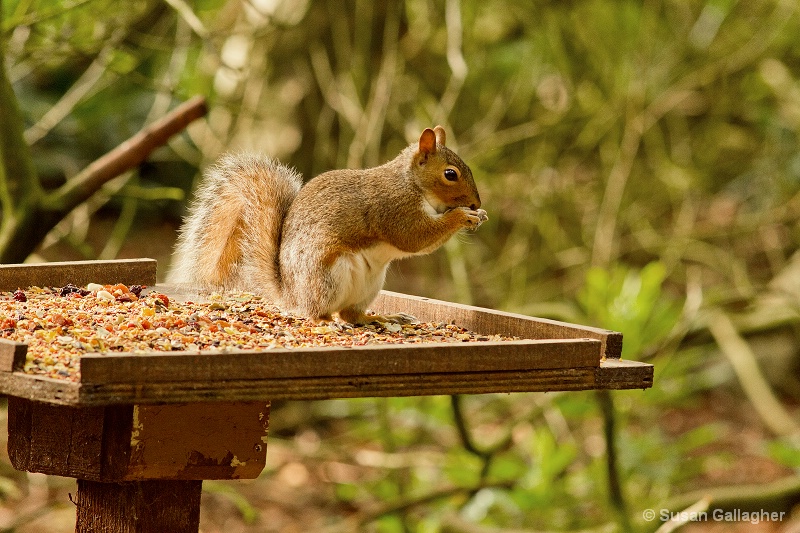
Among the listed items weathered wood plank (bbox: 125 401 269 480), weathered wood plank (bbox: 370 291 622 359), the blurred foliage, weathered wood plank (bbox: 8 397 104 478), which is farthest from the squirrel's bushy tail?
the blurred foliage

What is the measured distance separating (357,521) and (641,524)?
0.92 meters

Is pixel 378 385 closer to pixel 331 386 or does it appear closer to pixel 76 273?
pixel 331 386

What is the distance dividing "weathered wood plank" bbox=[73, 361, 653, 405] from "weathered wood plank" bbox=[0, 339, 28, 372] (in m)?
0.15

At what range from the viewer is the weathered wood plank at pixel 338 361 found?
4.66ft

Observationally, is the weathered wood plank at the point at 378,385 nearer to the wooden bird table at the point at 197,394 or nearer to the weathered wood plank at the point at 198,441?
the wooden bird table at the point at 197,394

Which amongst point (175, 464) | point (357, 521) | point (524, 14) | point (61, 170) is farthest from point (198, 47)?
point (175, 464)

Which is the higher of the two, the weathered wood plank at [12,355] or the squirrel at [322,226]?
the squirrel at [322,226]

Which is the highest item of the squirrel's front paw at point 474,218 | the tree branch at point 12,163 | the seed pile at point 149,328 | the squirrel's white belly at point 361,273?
the tree branch at point 12,163

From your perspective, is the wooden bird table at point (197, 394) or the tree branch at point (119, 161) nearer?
the wooden bird table at point (197, 394)

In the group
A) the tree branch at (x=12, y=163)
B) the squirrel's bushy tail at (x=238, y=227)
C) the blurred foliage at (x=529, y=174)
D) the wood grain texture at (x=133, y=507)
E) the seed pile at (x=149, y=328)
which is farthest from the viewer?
the blurred foliage at (x=529, y=174)

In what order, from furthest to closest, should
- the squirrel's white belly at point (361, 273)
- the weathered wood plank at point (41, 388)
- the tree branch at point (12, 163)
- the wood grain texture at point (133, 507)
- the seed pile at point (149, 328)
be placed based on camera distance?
the tree branch at point (12, 163) → the squirrel's white belly at point (361, 273) → the wood grain texture at point (133, 507) → the seed pile at point (149, 328) → the weathered wood plank at point (41, 388)

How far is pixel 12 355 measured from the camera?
1452 mm

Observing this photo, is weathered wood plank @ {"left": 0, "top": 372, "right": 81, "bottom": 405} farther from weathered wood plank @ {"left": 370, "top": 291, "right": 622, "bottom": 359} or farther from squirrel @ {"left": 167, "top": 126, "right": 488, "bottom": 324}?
weathered wood plank @ {"left": 370, "top": 291, "right": 622, "bottom": 359}

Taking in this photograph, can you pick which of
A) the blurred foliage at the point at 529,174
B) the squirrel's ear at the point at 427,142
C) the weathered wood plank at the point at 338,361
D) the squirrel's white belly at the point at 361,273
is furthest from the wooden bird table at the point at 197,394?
the blurred foliage at the point at 529,174
